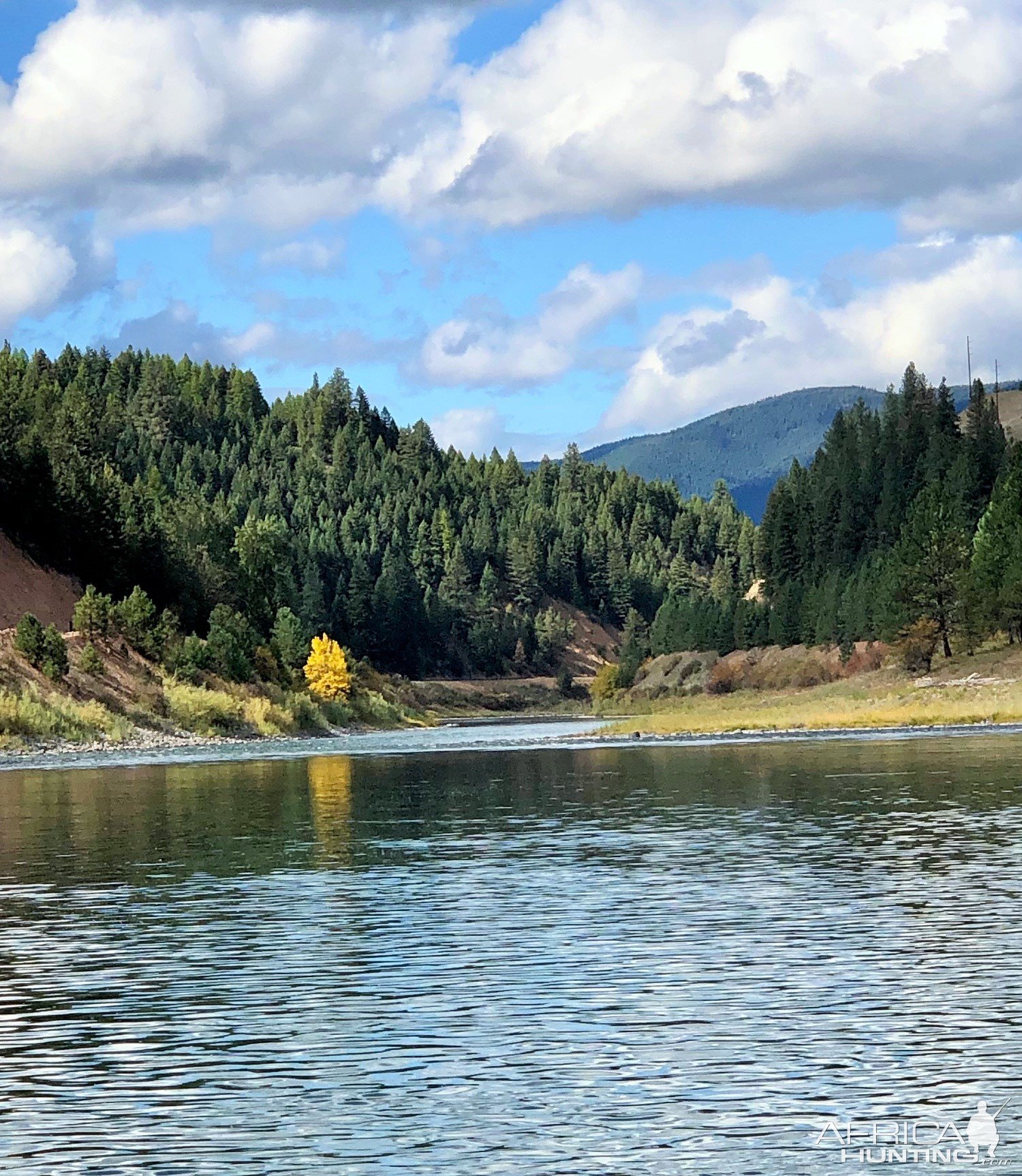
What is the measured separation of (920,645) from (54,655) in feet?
232

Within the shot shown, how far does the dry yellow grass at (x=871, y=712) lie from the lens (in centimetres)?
10338

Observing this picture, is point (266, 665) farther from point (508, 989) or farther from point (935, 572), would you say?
point (508, 989)

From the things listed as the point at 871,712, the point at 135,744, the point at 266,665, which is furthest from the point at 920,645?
the point at 135,744

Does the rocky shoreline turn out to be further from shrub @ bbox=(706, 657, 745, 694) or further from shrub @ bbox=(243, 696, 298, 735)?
shrub @ bbox=(706, 657, 745, 694)

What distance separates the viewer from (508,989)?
2347cm

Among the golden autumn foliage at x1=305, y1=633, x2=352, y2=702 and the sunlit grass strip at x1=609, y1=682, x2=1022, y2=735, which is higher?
the golden autumn foliage at x1=305, y1=633, x2=352, y2=702

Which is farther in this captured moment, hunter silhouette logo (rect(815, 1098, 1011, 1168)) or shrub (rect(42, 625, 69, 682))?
shrub (rect(42, 625, 69, 682))

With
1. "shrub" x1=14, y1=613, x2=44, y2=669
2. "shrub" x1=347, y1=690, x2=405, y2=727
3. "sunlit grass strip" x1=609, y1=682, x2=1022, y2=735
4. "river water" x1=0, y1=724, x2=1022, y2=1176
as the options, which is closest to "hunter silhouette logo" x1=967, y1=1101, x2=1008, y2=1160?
"river water" x1=0, y1=724, x2=1022, y2=1176

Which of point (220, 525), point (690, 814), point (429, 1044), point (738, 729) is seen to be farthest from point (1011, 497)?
point (429, 1044)

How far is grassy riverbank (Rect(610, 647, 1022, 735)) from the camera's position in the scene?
104188 millimetres

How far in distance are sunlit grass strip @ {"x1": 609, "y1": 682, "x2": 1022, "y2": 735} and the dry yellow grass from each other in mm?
42

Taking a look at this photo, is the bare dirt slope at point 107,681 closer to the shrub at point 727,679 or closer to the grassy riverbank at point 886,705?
the grassy riverbank at point 886,705

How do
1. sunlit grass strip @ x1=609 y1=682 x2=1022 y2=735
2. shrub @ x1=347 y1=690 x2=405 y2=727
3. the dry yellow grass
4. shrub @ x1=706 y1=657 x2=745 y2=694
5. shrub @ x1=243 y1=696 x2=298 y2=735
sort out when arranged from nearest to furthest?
sunlit grass strip @ x1=609 y1=682 x2=1022 y2=735, the dry yellow grass, shrub @ x1=243 y1=696 x2=298 y2=735, shrub @ x1=347 y1=690 x2=405 y2=727, shrub @ x1=706 y1=657 x2=745 y2=694

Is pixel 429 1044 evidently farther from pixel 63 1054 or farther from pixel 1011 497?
pixel 1011 497
